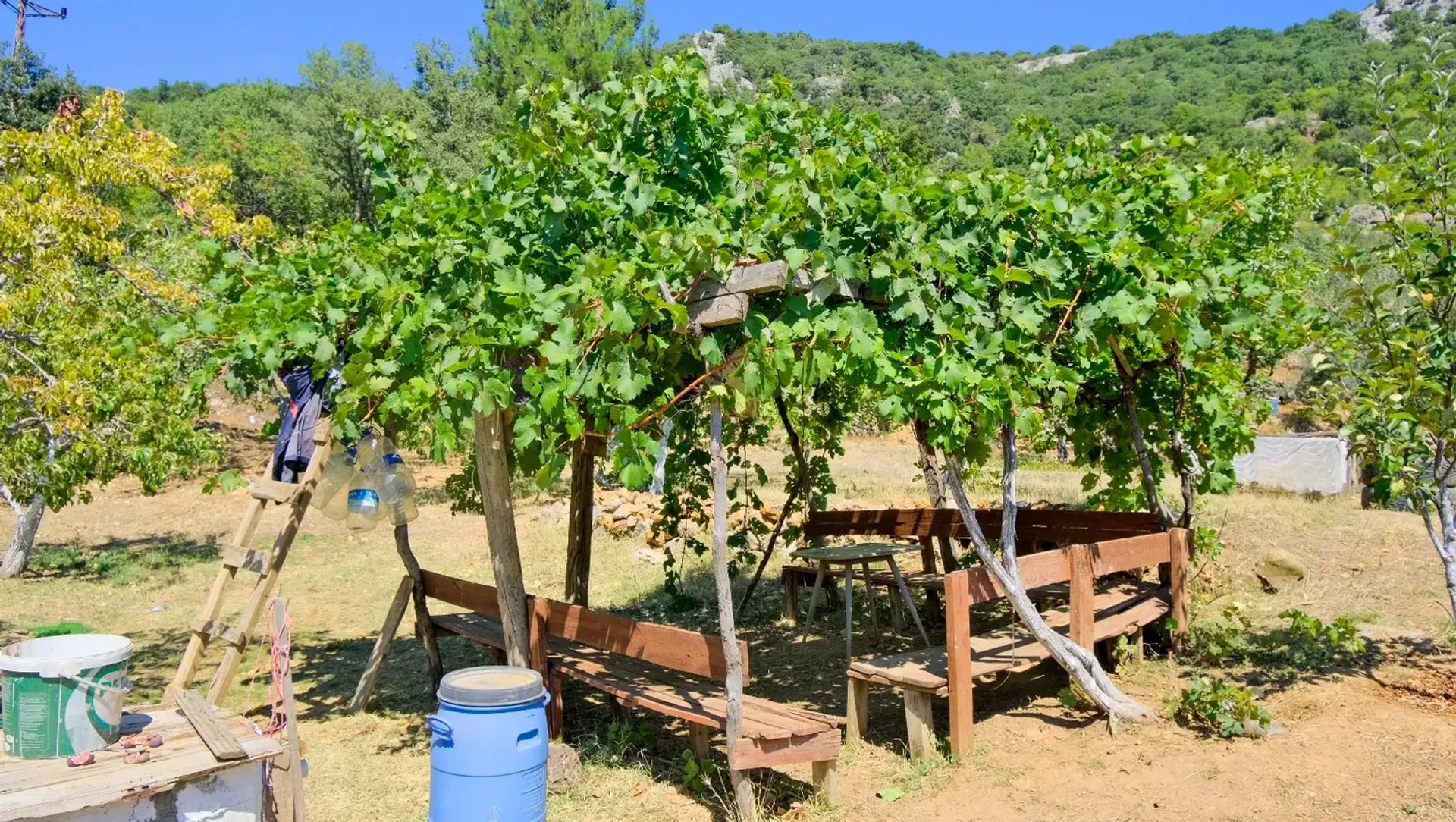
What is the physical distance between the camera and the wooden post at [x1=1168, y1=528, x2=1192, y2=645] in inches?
273

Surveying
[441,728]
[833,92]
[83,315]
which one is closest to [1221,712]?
[441,728]

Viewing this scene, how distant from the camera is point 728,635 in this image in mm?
4598

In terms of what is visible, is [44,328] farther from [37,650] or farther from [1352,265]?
[1352,265]

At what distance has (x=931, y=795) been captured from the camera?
4.89 metres

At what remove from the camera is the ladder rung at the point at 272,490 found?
5.54 m

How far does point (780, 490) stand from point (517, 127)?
11675mm

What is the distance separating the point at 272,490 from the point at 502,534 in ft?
4.06

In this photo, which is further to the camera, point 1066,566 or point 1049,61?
point 1049,61

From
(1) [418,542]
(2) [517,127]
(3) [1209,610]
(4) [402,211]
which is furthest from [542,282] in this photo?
(1) [418,542]

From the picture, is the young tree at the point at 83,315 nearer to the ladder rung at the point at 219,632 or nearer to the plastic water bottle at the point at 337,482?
the plastic water bottle at the point at 337,482

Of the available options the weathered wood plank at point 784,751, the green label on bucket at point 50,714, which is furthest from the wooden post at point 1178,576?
the green label on bucket at point 50,714

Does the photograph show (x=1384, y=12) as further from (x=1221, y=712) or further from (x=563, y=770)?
(x=563, y=770)

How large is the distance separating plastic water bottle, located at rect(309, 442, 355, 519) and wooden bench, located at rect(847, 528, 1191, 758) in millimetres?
3054

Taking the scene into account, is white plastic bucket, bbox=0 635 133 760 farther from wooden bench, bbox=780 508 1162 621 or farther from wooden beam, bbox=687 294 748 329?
wooden bench, bbox=780 508 1162 621
